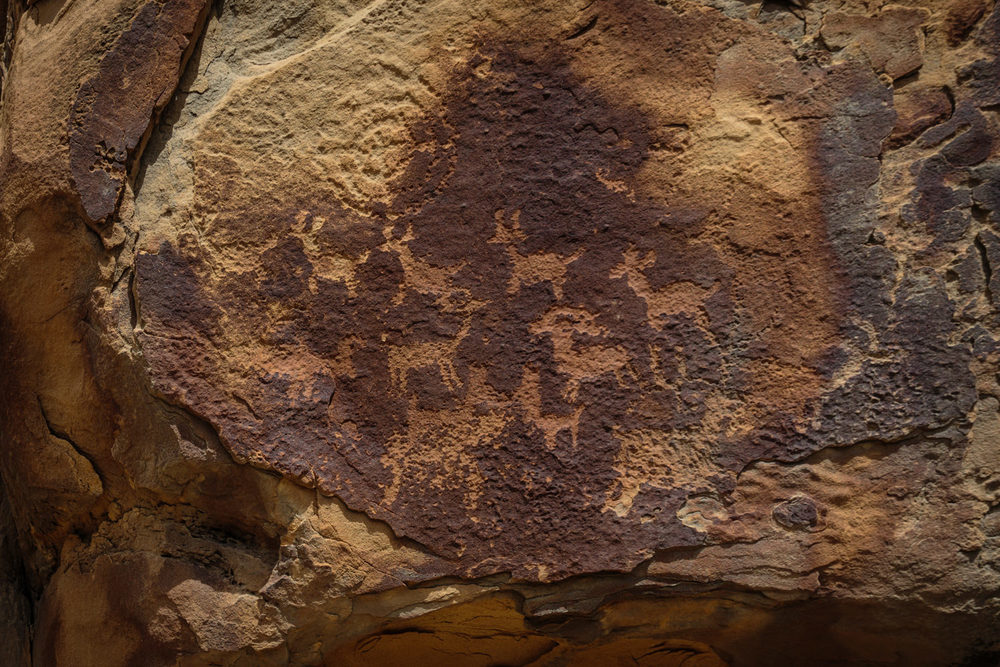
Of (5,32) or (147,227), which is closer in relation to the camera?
(147,227)

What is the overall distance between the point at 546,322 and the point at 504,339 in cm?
5

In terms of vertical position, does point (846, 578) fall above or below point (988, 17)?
below

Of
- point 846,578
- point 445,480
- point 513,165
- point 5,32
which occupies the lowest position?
point 846,578

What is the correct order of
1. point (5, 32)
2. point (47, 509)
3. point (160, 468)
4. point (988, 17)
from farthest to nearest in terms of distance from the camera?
point (5, 32) < point (47, 509) < point (160, 468) < point (988, 17)

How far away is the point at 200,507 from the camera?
3.79 feet

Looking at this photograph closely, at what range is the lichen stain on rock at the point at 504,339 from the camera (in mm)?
1041

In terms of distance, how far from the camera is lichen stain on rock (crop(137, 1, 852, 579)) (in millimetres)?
1041

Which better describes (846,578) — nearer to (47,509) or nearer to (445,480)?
(445,480)

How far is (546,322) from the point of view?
1.06m

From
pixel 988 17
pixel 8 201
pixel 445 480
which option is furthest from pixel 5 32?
pixel 988 17

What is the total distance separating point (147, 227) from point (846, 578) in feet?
3.11

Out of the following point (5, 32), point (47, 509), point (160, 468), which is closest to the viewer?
point (160, 468)

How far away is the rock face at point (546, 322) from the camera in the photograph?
1.02 meters

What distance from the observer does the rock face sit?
40.2 inches
